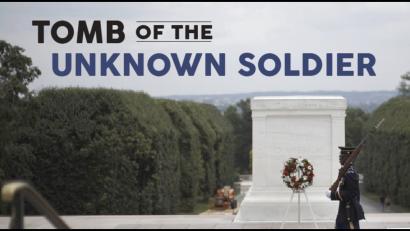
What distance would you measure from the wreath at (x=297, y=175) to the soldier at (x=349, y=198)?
3415 millimetres

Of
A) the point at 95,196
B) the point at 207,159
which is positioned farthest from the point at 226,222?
the point at 207,159

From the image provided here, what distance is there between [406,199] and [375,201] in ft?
17.4

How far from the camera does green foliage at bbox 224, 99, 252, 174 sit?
64.0m

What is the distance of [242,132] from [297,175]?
5085 cm

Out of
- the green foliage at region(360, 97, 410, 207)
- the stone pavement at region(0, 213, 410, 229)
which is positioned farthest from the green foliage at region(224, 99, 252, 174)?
the stone pavement at region(0, 213, 410, 229)

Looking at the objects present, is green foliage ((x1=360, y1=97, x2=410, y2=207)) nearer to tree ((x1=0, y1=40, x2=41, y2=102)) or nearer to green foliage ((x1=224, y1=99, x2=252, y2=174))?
tree ((x1=0, y1=40, x2=41, y2=102))

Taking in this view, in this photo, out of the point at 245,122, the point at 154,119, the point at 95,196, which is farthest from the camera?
the point at 245,122

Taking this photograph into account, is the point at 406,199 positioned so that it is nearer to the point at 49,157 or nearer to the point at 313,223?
the point at 49,157

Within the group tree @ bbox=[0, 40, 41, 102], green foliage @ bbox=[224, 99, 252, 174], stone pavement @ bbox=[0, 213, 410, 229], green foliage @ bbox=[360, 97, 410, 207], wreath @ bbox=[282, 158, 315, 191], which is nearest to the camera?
stone pavement @ bbox=[0, 213, 410, 229]

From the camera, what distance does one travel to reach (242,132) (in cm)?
6650

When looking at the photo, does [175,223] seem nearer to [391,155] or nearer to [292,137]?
[292,137]

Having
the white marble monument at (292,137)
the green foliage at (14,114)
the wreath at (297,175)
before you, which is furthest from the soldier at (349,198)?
the green foliage at (14,114)

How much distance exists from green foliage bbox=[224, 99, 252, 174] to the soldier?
49.7 metres

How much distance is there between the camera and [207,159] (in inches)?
1537
